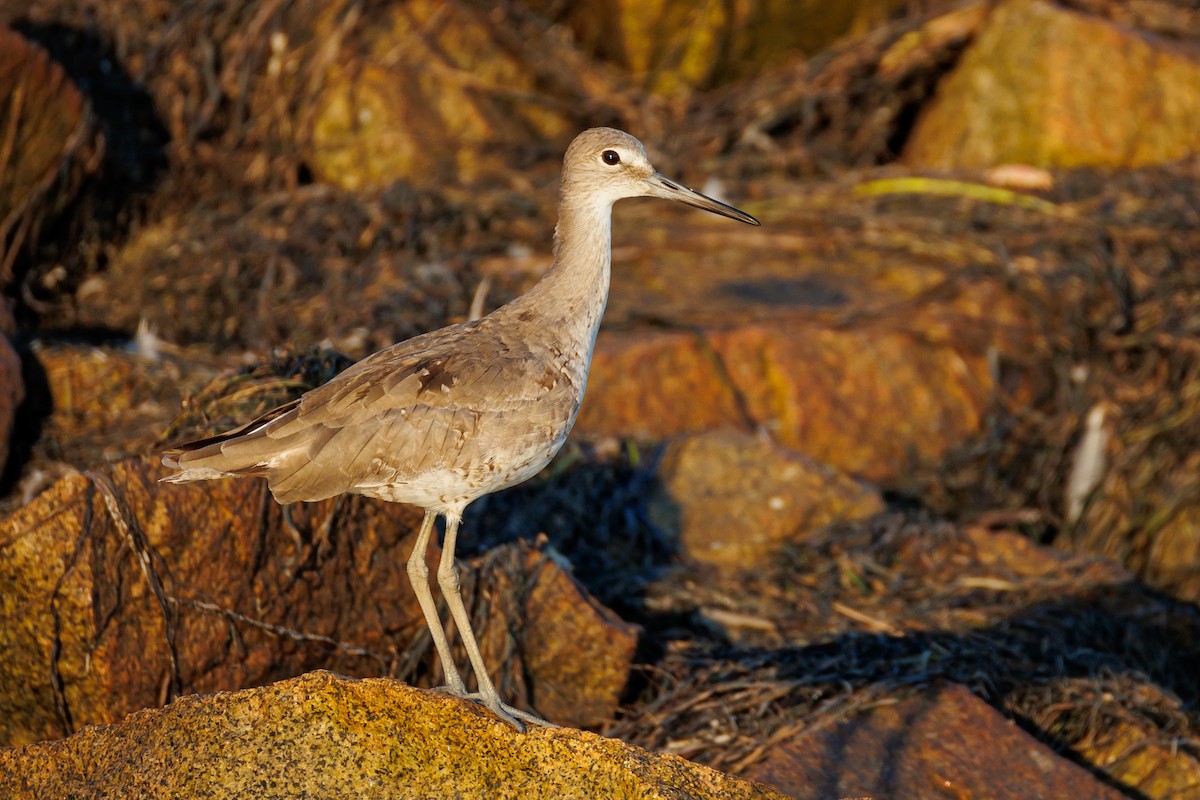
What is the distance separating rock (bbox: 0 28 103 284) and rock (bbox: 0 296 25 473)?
1.83 m

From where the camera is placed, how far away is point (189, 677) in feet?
14.4

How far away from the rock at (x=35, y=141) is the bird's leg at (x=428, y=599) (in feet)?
13.3

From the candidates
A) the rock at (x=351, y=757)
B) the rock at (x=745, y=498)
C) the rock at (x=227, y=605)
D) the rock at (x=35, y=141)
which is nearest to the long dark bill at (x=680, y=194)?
the rock at (x=227, y=605)

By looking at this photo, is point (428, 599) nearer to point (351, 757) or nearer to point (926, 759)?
point (351, 757)

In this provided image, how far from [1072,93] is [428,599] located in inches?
268

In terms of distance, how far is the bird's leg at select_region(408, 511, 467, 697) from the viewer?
430 centimetres

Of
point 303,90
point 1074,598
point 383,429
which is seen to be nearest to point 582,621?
point 383,429

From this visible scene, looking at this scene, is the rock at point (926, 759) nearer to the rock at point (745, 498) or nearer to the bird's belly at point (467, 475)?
the bird's belly at point (467, 475)

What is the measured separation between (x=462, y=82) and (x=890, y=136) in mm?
3180

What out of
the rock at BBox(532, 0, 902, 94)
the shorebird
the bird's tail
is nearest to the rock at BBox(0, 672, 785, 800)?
the shorebird

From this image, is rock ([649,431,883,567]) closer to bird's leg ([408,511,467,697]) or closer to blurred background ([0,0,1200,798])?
blurred background ([0,0,1200,798])

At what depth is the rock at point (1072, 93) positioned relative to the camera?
9.30 meters

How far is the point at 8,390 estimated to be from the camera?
18.1 ft

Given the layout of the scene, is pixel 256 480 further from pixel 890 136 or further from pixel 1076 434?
pixel 890 136
